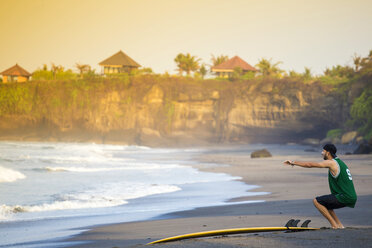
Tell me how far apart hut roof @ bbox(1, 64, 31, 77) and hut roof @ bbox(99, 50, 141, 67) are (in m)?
10.7

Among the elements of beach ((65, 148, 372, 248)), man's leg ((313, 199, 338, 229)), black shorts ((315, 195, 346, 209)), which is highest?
black shorts ((315, 195, 346, 209))

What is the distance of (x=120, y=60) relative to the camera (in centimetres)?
5941

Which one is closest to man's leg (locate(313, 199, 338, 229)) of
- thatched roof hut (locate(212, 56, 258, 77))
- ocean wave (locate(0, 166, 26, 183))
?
ocean wave (locate(0, 166, 26, 183))

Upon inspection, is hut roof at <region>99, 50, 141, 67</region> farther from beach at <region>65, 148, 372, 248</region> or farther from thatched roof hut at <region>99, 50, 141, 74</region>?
beach at <region>65, 148, 372, 248</region>

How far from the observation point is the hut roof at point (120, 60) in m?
59.2

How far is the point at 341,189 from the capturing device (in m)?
5.64

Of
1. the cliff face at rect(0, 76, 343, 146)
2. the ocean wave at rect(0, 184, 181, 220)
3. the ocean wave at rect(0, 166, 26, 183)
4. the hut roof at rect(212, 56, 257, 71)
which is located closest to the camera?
the ocean wave at rect(0, 184, 181, 220)

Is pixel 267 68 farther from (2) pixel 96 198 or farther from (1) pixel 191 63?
(2) pixel 96 198

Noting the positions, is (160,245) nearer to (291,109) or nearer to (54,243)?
(54,243)

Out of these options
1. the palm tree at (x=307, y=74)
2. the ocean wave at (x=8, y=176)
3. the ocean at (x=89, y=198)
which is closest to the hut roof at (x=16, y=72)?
the palm tree at (x=307, y=74)

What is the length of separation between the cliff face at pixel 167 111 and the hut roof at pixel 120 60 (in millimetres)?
7958

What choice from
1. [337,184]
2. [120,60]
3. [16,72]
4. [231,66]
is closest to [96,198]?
[337,184]

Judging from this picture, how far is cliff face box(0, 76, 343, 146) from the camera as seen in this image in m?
48.1

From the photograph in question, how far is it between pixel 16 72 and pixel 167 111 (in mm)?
23218
